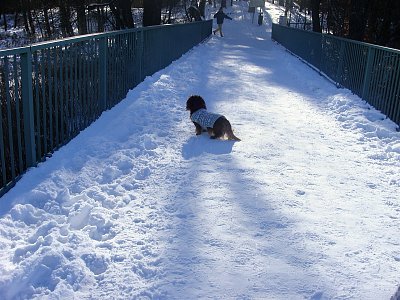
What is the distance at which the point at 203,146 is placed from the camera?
6145 mm

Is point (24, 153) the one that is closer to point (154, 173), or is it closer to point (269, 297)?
point (154, 173)

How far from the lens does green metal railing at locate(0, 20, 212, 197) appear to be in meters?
4.46

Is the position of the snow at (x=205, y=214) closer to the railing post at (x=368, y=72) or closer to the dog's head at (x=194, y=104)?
the dog's head at (x=194, y=104)

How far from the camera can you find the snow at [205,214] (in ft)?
Answer: 10.0

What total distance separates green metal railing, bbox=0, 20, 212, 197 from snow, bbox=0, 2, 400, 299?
0.23 m

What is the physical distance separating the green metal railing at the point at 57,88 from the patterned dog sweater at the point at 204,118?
1645 mm

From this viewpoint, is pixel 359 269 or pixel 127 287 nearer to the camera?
pixel 127 287

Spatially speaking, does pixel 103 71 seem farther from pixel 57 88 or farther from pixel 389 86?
pixel 389 86

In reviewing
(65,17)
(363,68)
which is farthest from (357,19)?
(65,17)

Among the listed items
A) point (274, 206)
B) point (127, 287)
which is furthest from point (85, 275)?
point (274, 206)

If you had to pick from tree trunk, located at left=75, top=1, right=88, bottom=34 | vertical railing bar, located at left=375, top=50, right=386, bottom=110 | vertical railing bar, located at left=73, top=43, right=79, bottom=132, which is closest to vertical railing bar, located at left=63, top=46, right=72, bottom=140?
vertical railing bar, located at left=73, top=43, right=79, bottom=132

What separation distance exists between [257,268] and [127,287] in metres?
0.95

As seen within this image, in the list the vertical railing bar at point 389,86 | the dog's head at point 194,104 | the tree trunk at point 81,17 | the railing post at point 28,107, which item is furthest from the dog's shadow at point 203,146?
the tree trunk at point 81,17

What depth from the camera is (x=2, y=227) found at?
351 centimetres
